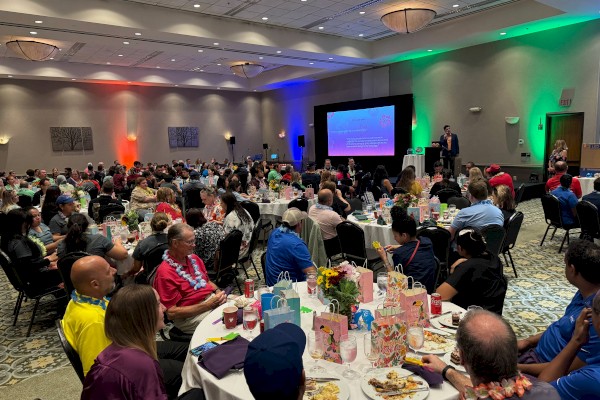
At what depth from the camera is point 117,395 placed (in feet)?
5.74

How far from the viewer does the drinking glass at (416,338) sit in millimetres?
2209

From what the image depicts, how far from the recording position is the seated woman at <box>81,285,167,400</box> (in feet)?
5.77

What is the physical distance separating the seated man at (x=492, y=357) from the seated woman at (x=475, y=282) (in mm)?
1348

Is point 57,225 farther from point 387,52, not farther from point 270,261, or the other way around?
point 387,52

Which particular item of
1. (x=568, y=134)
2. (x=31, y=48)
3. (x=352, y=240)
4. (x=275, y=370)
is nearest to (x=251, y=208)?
(x=352, y=240)

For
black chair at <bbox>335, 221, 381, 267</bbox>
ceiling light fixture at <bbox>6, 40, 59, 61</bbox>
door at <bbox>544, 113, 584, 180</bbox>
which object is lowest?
black chair at <bbox>335, 221, 381, 267</bbox>

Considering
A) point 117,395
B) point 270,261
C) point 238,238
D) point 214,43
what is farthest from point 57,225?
point 214,43

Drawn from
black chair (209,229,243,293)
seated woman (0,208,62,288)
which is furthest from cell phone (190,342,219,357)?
seated woman (0,208,62,288)

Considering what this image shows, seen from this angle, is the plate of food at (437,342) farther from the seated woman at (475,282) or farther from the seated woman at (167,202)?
the seated woman at (167,202)

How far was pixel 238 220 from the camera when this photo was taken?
5320mm

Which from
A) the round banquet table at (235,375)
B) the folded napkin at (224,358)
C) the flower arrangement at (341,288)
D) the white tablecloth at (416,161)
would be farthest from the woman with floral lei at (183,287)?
the white tablecloth at (416,161)

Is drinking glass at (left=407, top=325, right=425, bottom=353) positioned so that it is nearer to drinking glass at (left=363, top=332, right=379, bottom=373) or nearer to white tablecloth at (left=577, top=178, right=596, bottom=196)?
drinking glass at (left=363, top=332, right=379, bottom=373)

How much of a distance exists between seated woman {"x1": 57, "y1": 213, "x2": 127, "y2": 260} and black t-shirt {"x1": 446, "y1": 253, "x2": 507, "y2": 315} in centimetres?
347

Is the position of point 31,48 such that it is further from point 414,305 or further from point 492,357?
point 492,357
